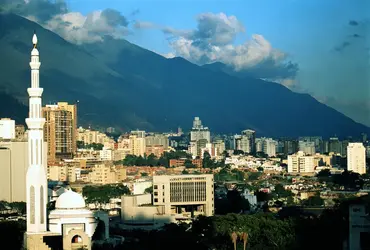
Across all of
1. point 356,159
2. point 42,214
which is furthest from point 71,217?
point 356,159

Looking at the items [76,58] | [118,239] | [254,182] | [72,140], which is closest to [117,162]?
[72,140]

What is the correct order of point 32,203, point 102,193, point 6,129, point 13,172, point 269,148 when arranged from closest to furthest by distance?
1. point 32,203
2. point 13,172
3. point 102,193
4. point 6,129
5. point 269,148

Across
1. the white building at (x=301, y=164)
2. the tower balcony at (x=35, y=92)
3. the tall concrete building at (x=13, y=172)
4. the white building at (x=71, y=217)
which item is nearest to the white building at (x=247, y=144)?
the white building at (x=301, y=164)

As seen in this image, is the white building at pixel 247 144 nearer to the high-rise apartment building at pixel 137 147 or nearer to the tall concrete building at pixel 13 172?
the high-rise apartment building at pixel 137 147

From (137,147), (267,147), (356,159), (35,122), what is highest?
(267,147)

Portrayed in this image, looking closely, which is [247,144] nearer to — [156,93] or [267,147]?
[267,147]

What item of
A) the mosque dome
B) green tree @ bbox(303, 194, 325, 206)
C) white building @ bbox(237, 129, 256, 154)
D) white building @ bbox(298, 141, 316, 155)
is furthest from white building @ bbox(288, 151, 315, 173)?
the mosque dome

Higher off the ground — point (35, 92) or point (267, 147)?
point (267, 147)
